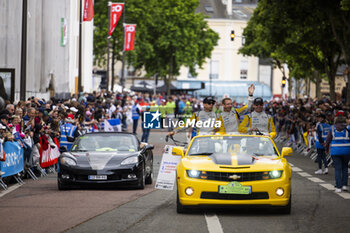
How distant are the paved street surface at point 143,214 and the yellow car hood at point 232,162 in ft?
2.41

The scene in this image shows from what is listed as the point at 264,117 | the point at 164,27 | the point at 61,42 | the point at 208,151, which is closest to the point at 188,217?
the point at 208,151

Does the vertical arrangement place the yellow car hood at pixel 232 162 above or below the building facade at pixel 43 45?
below

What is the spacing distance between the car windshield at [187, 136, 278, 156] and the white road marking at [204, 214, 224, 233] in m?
1.26

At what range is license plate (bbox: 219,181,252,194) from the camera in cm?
1247

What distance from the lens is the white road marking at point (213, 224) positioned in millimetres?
11040

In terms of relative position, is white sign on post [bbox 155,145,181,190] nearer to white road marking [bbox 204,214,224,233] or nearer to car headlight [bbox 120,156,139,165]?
white road marking [bbox 204,214,224,233]

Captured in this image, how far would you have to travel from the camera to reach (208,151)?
44.6 feet

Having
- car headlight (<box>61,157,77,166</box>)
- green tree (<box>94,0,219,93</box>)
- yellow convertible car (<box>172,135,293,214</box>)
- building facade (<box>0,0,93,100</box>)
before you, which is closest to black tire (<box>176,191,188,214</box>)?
yellow convertible car (<box>172,135,293,214</box>)

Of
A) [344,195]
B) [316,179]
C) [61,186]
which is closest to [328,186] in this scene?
[316,179]

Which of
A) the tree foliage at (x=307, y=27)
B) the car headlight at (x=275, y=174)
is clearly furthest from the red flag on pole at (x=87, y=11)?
the car headlight at (x=275, y=174)

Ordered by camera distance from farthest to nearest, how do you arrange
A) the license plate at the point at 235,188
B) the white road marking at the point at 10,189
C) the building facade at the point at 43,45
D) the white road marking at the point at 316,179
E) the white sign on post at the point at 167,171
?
the building facade at the point at 43,45 → the white road marking at the point at 316,179 → the white road marking at the point at 10,189 → the white sign on post at the point at 167,171 → the license plate at the point at 235,188

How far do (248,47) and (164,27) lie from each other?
763 inches

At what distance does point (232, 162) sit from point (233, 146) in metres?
0.86

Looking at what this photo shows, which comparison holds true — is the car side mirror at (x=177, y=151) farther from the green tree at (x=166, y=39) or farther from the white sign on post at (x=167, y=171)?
the green tree at (x=166, y=39)
